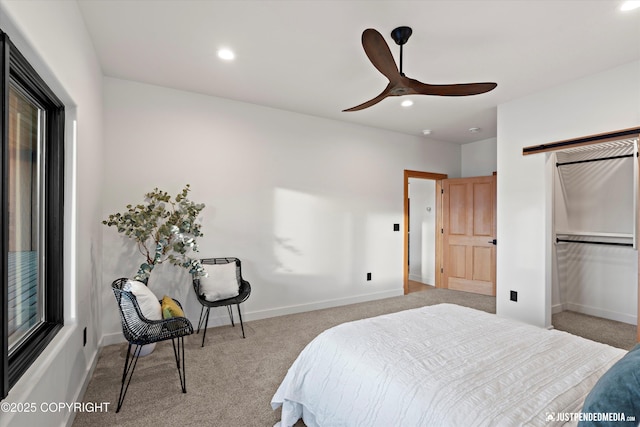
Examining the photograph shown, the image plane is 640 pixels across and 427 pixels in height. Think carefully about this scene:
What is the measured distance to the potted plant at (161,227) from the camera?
9.67 ft

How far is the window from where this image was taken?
1.21 m

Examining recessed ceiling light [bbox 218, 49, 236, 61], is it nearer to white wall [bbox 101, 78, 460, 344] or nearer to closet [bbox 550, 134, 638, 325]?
white wall [bbox 101, 78, 460, 344]

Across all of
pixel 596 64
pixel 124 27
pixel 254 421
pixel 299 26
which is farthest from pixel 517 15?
pixel 254 421

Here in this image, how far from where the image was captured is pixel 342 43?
2580 millimetres

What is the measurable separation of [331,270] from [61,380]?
320 centimetres

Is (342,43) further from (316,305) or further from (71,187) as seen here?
(316,305)

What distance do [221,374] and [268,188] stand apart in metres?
2.18

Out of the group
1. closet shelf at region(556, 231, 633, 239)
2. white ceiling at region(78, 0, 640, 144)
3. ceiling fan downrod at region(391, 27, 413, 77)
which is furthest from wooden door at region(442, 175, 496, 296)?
ceiling fan downrod at region(391, 27, 413, 77)

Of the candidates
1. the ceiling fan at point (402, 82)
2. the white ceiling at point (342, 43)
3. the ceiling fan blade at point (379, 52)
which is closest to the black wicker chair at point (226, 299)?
the white ceiling at point (342, 43)

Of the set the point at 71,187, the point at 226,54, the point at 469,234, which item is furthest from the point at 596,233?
the point at 71,187

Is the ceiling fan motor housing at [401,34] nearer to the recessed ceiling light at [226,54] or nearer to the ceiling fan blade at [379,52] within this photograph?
the ceiling fan blade at [379,52]

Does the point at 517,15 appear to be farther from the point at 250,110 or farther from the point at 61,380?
the point at 61,380

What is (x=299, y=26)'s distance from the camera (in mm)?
2365

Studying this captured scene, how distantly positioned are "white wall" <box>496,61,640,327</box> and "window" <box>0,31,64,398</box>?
13.9ft
